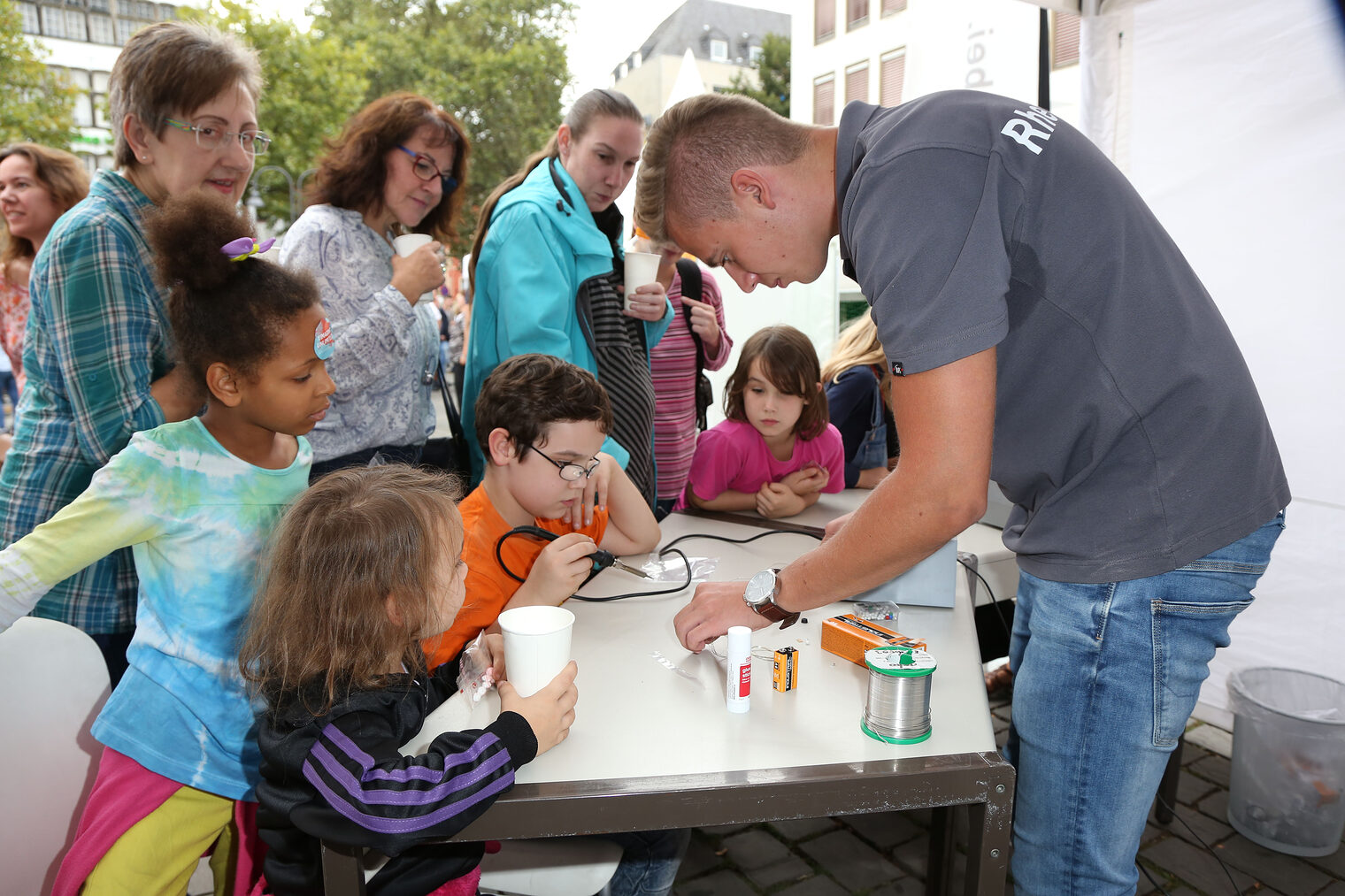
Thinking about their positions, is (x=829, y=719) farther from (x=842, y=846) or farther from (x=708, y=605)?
(x=842, y=846)

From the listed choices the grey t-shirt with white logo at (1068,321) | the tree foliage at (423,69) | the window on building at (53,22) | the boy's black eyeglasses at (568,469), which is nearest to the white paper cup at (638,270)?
the boy's black eyeglasses at (568,469)

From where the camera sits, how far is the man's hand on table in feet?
4.92

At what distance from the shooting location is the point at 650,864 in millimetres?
1862

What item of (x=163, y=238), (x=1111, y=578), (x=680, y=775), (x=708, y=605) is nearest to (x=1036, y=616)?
(x=1111, y=578)

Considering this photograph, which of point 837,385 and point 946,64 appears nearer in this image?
point 837,385

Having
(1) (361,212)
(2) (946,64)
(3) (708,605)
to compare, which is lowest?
(3) (708,605)

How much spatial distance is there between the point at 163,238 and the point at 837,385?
7.52ft

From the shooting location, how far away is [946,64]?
3834 mm

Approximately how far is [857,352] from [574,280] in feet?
4.19

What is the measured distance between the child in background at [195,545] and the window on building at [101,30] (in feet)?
153

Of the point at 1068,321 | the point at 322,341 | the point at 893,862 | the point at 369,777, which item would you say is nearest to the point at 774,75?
the point at 893,862

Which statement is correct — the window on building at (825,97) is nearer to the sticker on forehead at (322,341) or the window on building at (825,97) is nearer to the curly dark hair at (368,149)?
the curly dark hair at (368,149)

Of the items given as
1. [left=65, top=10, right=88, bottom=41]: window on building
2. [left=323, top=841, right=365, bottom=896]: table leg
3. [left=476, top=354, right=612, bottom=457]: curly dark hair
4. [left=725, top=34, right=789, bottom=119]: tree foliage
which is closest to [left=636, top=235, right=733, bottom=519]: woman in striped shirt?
[left=476, top=354, right=612, bottom=457]: curly dark hair

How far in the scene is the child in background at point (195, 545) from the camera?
1.44 metres
